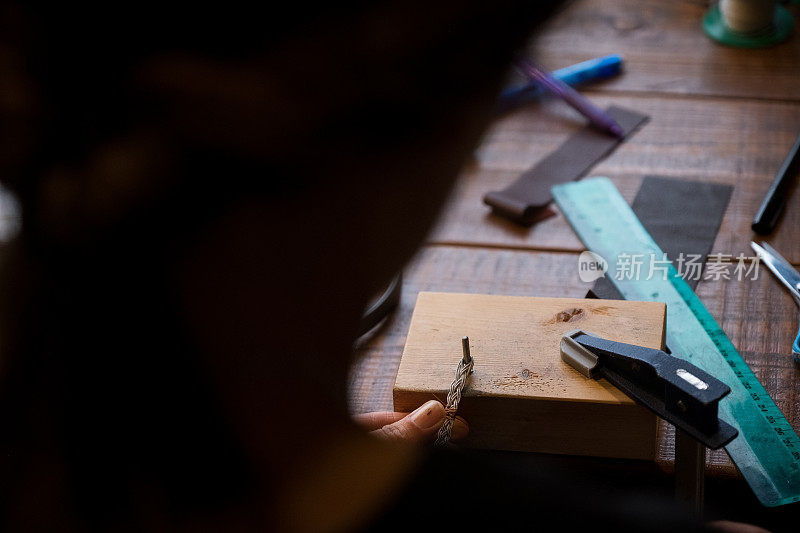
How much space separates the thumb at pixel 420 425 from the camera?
671 millimetres

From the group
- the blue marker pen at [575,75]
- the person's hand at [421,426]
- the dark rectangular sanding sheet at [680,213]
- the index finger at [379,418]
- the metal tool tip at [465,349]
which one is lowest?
the dark rectangular sanding sheet at [680,213]

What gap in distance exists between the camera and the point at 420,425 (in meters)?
0.68

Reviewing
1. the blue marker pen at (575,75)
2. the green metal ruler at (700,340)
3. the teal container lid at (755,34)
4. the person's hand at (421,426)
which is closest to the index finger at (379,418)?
the person's hand at (421,426)

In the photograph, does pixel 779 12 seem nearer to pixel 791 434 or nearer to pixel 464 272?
pixel 464 272

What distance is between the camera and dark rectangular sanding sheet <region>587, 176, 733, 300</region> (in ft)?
3.02

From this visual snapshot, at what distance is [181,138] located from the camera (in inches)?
12.2

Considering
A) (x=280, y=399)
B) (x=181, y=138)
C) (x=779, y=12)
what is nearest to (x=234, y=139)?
(x=181, y=138)

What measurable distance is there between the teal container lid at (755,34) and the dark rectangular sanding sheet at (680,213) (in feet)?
1.32

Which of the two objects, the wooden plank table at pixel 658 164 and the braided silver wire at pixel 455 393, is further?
the wooden plank table at pixel 658 164

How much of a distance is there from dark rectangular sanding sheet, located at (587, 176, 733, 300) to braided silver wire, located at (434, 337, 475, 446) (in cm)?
23

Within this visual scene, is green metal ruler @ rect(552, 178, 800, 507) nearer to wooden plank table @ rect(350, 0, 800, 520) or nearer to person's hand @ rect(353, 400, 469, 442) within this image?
wooden plank table @ rect(350, 0, 800, 520)

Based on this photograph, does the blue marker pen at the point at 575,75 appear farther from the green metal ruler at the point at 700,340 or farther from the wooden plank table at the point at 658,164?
the green metal ruler at the point at 700,340

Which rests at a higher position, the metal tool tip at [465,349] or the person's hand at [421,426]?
the metal tool tip at [465,349]

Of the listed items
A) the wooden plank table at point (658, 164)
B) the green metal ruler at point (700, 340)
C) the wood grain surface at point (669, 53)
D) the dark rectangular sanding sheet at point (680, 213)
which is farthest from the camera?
the wood grain surface at point (669, 53)
